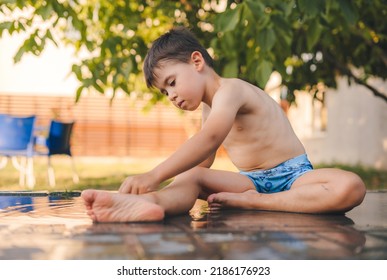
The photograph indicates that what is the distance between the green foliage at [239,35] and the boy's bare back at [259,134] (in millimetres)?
487

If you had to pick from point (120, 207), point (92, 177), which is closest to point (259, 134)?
point (120, 207)

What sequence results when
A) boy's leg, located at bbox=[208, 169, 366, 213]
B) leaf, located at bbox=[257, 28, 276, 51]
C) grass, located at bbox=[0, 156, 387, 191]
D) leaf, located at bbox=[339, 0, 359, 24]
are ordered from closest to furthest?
1. boy's leg, located at bbox=[208, 169, 366, 213]
2. leaf, located at bbox=[339, 0, 359, 24]
3. leaf, located at bbox=[257, 28, 276, 51]
4. grass, located at bbox=[0, 156, 387, 191]

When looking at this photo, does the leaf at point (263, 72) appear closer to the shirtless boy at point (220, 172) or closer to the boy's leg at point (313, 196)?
the shirtless boy at point (220, 172)

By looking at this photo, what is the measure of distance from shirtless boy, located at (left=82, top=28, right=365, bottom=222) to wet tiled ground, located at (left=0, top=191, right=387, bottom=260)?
0.06 metres

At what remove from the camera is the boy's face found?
214 centimetres

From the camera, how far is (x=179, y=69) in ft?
7.07

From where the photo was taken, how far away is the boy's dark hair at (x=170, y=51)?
2.18 m

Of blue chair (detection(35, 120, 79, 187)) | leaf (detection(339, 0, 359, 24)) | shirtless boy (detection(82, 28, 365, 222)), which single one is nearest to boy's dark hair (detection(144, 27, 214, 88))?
shirtless boy (detection(82, 28, 365, 222))

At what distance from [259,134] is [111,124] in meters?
12.0

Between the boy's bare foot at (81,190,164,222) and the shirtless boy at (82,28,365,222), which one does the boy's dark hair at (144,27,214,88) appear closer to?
the shirtless boy at (82,28,365,222)

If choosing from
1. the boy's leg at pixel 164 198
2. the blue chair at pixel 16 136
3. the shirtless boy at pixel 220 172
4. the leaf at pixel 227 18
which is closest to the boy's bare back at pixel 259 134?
the shirtless boy at pixel 220 172
